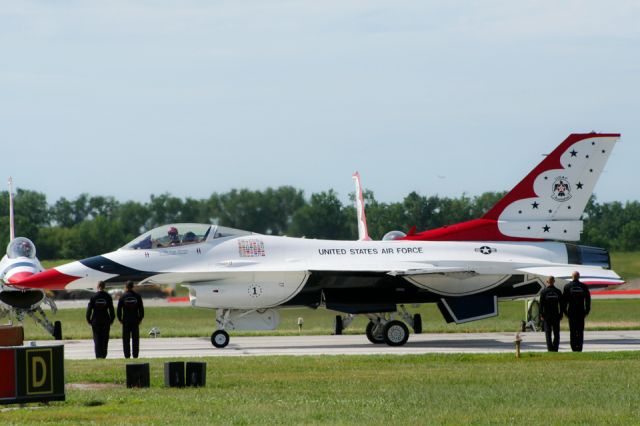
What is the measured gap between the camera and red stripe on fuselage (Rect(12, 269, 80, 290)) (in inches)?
942

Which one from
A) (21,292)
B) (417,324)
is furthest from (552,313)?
(21,292)

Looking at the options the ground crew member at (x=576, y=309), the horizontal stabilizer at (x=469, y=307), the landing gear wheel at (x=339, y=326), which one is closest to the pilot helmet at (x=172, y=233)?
the landing gear wheel at (x=339, y=326)

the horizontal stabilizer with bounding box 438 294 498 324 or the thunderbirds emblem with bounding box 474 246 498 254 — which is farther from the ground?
the thunderbirds emblem with bounding box 474 246 498 254

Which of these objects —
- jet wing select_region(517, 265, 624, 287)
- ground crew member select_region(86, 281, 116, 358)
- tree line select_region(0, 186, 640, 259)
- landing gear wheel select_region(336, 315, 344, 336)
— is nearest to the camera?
ground crew member select_region(86, 281, 116, 358)

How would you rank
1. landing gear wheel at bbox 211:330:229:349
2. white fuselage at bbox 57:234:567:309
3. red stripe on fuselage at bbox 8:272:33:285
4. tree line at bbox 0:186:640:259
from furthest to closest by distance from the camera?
tree line at bbox 0:186:640:259 → red stripe on fuselage at bbox 8:272:33:285 → white fuselage at bbox 57:234:567:309 → landing gear wheel at bbox 211:330:229:349

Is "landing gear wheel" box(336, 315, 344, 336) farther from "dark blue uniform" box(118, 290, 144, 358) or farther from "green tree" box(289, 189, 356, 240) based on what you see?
"green tree" box(289, 189, 356, 240)

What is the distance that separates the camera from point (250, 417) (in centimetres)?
1232

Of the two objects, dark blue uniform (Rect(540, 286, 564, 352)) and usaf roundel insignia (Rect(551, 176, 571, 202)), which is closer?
dark blue uniform (Rect(540, 286, 564, 352))

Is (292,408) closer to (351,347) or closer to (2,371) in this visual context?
(2,371)

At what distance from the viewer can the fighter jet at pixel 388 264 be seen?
24.0 meters

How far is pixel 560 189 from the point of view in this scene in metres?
25.8

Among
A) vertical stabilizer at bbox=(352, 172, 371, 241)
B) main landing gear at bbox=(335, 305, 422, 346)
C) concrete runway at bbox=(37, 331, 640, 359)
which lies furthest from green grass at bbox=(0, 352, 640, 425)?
vertical stabilizer at bbox=(352, 172, 371, 241)

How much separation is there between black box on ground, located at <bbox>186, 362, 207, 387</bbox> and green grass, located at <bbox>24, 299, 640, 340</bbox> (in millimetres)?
13468

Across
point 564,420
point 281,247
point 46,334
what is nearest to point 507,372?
point 564,420
